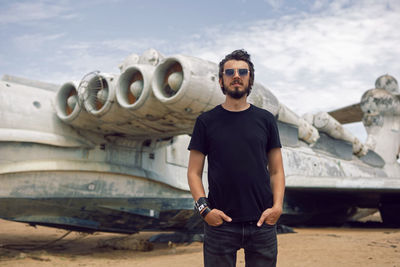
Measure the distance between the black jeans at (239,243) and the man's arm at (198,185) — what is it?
50 mm

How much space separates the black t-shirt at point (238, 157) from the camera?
6.45ft

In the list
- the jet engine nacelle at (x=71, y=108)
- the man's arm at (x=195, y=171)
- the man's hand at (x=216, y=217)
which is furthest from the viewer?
the jet engine nacelle at (x=71, y=108)

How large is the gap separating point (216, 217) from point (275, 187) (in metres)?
0.39

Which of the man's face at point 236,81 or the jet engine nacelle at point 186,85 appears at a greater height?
the jet engine nacelle at point 186,85

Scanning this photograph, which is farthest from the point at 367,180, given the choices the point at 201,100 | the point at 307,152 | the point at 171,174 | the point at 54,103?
the point at 54,103

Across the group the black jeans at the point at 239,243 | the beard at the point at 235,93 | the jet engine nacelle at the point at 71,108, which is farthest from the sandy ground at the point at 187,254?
the beard at the point at 235,93

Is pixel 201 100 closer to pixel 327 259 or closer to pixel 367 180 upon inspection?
pixel 327 259

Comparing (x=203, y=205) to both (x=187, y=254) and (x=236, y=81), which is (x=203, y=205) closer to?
(x=236, y=81)

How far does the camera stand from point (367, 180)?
9.21 metres

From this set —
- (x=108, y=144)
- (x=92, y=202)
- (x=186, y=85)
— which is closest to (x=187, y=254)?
(x=92, y=202)

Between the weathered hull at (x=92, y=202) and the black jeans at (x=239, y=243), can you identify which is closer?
the black jeans at (x=239, y=243)

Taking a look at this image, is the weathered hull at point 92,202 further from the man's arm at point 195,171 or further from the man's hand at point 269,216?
the man's hand at point 269,216

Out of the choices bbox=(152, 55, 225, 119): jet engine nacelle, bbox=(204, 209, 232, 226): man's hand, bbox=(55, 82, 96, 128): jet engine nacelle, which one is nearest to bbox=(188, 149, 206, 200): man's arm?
bbox=(204, 209, 232, 226): man's hand

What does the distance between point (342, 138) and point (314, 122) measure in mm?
1511
